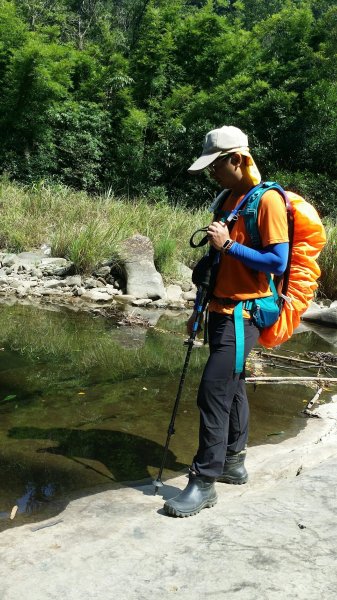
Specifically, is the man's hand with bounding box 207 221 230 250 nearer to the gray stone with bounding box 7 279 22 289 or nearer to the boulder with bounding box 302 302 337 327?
the boulder with bounding box 302 302 337 327

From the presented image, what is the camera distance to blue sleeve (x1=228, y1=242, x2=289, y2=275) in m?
2.71

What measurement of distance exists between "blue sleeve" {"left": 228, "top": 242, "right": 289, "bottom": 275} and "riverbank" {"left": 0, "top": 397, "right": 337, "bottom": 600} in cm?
103

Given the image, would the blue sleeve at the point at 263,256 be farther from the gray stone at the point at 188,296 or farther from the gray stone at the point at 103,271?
the gray stone at the point at 103,271

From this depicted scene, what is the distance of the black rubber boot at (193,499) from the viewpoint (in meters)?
2.78

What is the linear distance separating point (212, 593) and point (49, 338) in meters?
4.90

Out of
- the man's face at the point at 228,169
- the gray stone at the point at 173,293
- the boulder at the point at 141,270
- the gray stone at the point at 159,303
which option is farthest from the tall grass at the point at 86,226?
the man's face at the point at 228,169

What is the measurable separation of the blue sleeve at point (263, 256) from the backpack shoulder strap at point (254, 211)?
10 centimetres

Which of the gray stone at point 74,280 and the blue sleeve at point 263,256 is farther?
the gray stone at point 74,280

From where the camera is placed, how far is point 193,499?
2818 mm

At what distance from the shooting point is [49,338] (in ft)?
22.1

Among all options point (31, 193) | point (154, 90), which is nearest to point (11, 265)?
point (31, 193)

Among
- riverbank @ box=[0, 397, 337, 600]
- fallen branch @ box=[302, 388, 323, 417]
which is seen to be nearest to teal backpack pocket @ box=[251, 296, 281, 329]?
riverbank @ box=[0, 397, 337, 600]

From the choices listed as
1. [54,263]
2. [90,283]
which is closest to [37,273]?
[54,263]

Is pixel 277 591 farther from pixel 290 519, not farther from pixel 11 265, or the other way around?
pixel 11 265
